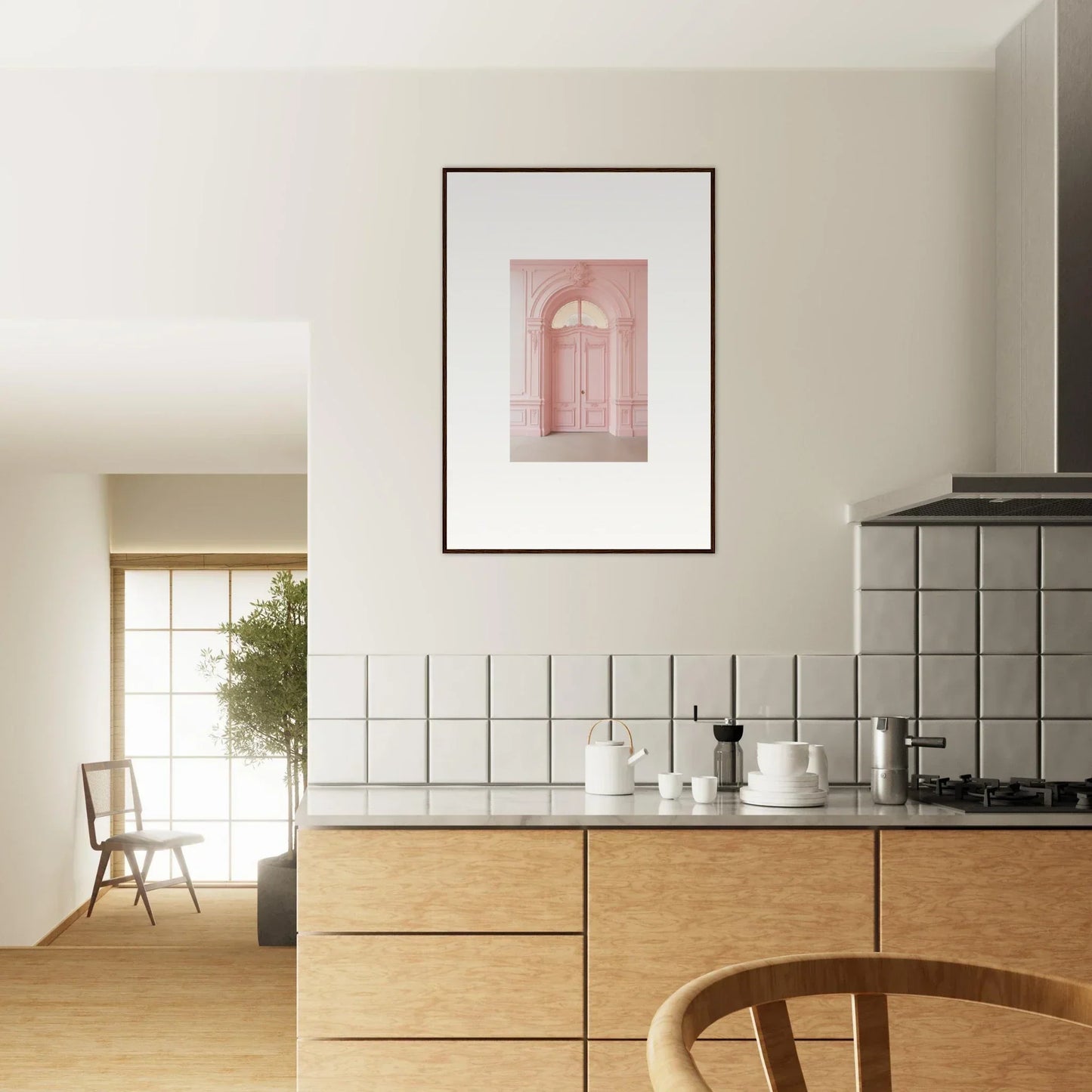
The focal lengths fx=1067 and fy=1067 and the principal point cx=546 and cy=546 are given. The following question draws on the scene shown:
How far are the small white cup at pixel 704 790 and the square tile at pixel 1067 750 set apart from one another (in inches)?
36.6

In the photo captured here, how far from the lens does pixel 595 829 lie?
2.19 metres

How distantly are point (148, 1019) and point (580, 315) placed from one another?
2.49 m

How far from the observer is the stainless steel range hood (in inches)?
93.4

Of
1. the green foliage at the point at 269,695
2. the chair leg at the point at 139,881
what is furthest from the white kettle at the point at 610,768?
the chair leg at the point at 139,881

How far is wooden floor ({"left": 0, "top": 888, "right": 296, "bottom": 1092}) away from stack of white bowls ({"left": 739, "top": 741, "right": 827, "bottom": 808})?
143 cm

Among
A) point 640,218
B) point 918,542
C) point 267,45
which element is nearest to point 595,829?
point 918,542

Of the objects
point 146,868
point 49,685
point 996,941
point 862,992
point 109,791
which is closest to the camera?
point 862,992

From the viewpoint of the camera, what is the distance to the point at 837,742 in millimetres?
2674

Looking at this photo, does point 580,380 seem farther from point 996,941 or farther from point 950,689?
point 996,941

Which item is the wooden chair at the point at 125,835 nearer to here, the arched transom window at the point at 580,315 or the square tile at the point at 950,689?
the arched transom window at the point at 580,315

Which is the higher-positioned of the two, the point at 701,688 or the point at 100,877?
the point at 701,688

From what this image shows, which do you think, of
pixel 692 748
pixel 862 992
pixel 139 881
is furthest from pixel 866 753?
pixel 139 881

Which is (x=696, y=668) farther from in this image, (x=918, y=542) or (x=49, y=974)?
(x=49, y=974)

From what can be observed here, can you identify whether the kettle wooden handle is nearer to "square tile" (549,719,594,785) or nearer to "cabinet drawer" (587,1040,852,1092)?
"square tile" (549,719,594,785)
